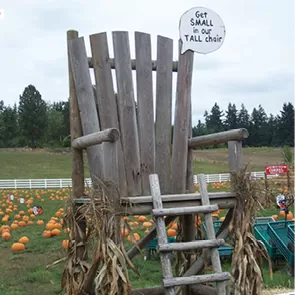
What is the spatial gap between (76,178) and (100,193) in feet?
2.16

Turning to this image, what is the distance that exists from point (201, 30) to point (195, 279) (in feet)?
A: 6.97

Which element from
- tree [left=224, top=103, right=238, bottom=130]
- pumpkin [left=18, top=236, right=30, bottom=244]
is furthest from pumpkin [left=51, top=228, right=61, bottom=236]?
tree [left=224, top=103, right=238, bottom=130]

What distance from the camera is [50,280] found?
230 inches

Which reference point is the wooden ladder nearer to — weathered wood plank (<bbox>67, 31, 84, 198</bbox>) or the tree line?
weathered wood plank (<bbox>67, 31, 84, 198</bbox>)

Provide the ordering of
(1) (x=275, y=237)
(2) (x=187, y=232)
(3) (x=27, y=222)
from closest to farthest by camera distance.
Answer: (2) (x=187, y=232) → (1) (x=275, y=237) → (3) (x=27, y=222)

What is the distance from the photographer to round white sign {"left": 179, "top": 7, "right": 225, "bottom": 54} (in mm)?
4147

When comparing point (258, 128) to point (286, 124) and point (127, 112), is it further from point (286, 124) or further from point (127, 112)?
point (127, 112)

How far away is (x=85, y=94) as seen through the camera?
396 centimetres

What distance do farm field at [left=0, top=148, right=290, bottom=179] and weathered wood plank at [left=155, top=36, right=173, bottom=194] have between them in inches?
927

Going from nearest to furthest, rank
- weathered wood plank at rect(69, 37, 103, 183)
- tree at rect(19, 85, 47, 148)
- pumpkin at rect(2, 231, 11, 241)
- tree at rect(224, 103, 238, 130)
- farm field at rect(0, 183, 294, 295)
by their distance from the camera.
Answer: weathered wood plank at rect(69, 37, 103, 183) < farm field at rect(0, 183, 294, 295) < pumpkin at rect(2, 231, 11, 241) < tree at rect(19, 85, 47, 148) < tree at rect(224, 103, 238, 130)

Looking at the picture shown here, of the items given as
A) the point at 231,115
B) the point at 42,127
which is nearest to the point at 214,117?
the point at 231,115

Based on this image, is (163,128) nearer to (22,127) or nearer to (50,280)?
(50,280)

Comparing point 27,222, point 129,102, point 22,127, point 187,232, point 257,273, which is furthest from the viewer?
point 22,127

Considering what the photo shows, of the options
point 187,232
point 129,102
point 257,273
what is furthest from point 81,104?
point 257,273
